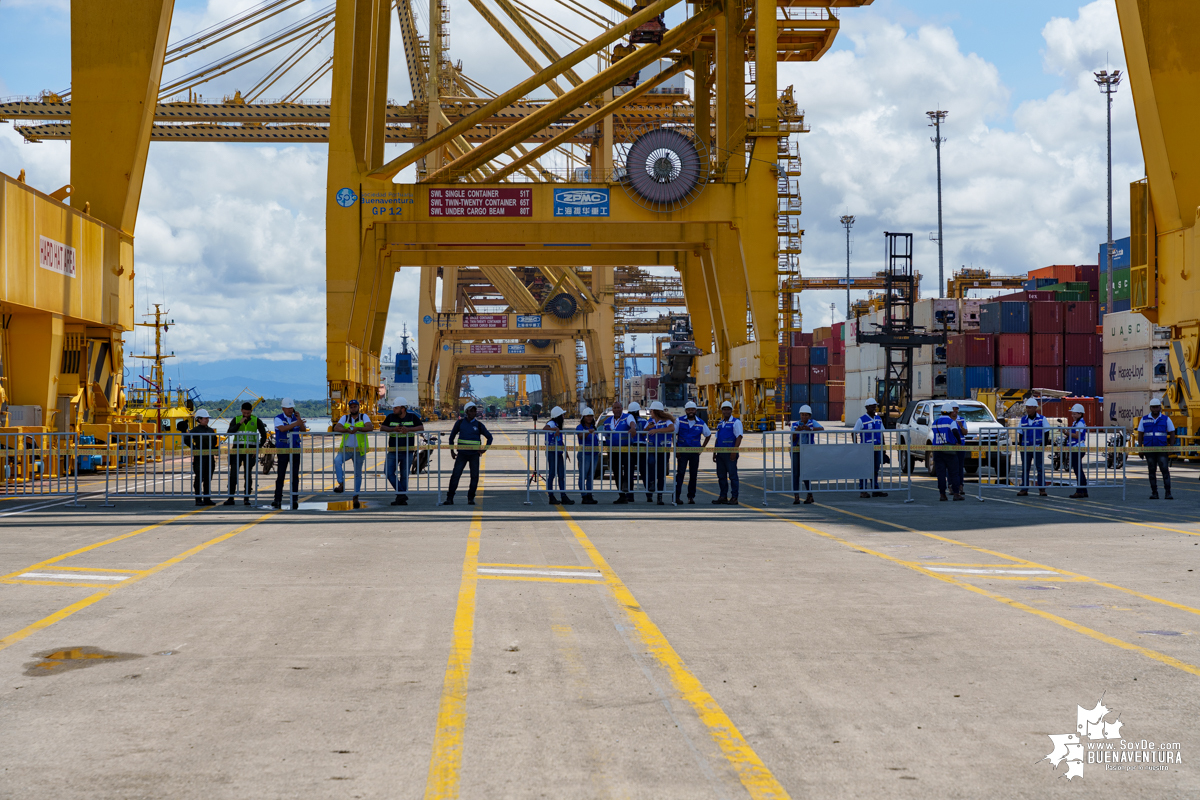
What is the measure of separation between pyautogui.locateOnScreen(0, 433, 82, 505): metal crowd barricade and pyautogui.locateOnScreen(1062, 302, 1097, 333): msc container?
47903mm

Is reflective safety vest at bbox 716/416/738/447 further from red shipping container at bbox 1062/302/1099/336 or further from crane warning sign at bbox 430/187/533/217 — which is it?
red shipping container at bbox 1062/302/1099/336

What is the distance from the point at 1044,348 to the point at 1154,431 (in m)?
38.7

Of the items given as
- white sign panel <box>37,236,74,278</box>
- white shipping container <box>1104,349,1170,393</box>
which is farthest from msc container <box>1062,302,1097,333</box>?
white sign panel <box>37,236,74,278</box>

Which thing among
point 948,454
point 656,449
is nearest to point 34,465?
point 656,449

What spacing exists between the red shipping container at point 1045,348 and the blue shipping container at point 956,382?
3.63 m

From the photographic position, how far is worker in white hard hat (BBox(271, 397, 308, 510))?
1666cm

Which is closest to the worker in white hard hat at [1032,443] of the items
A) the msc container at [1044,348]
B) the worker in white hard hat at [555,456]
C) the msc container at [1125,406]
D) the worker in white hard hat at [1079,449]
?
the worker in white hard hat at [1079,449]

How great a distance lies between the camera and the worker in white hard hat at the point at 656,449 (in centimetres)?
1769

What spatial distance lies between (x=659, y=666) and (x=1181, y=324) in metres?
24.6

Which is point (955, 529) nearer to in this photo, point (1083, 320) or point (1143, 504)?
point (1143, 504)

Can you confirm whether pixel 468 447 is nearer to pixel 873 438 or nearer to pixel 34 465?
pixel 873 438

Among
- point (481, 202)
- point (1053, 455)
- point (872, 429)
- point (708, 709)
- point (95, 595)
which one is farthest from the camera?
point (481, 202)

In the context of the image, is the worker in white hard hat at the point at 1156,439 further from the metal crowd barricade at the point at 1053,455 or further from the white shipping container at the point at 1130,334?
the white shipping container at the point at 1130,334

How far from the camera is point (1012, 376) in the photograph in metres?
53.9
